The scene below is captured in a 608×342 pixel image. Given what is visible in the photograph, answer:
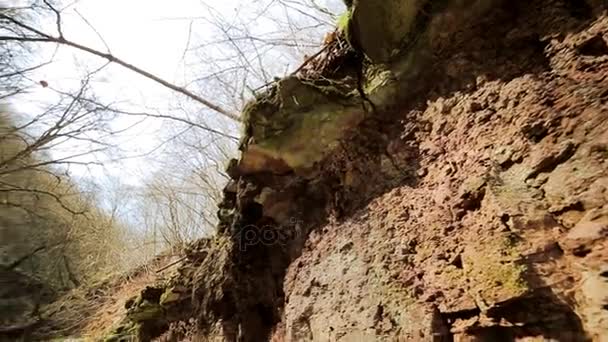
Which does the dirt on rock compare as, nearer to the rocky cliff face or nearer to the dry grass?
the rocky cliff face

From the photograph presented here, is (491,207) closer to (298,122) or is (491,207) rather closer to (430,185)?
(430,185)

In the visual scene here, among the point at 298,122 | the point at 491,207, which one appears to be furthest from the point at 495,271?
the point at 298,122

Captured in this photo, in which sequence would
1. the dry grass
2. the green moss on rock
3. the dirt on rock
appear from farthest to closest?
the dry grass
the green moss on rock
the dirt on rock

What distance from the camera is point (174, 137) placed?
10.2 ft

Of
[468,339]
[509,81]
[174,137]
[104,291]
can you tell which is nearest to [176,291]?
[174,137]

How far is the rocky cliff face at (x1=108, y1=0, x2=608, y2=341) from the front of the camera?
0.94 meters

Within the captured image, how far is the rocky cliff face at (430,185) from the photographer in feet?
3.08

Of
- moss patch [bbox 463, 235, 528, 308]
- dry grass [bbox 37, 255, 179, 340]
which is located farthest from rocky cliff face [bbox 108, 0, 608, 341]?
dry grass [bbox 37, 255, 179, 340]

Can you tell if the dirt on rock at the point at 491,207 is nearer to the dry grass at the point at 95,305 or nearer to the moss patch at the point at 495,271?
the moss patch at the point at 495,271

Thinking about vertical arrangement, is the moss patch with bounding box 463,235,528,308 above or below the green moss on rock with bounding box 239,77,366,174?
below

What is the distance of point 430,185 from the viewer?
1.30m

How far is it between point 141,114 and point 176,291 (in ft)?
4.33

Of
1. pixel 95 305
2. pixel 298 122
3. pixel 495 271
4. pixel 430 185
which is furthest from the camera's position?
pixel 95 305

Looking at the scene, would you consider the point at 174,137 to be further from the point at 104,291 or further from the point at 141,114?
the point at 104,291
